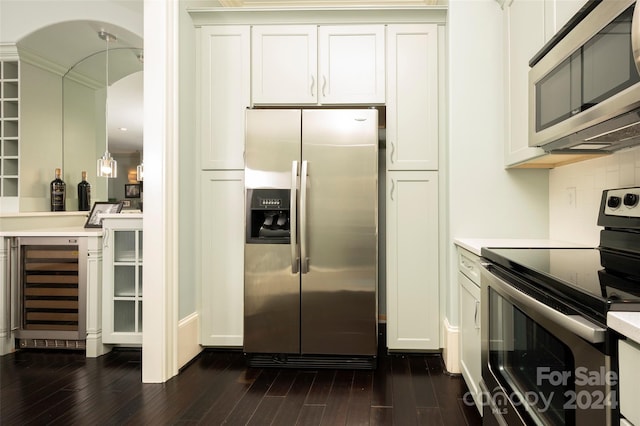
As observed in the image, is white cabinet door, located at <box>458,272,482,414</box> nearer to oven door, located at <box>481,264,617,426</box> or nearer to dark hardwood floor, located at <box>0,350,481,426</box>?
dark hardwood floor, located at <box>0,350,481,426</box>

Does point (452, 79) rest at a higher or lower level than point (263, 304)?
higher

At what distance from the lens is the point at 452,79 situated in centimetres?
254

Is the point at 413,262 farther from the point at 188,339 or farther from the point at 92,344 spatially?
the point at 92,344

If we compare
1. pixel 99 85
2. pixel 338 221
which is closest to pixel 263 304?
pixel 338 221

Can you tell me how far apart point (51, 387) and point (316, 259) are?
174cm

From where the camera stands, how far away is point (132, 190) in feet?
13.3

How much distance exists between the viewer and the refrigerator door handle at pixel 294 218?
8.21 feet

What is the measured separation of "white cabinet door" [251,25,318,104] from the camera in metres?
2.77

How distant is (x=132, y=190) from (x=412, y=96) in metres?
2.96

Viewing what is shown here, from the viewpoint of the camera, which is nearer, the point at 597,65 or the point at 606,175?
the point at 597,65

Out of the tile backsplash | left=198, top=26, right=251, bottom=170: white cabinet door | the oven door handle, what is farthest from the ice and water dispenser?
the tile backsplash

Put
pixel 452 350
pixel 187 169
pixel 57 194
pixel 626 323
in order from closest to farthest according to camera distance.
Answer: pixel 626 323, pixel 452 350, pixel 187 169, pixel 57 194

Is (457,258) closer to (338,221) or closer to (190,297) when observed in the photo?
(338,221)

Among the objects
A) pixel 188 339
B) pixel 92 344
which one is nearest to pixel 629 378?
pixel 188 339
